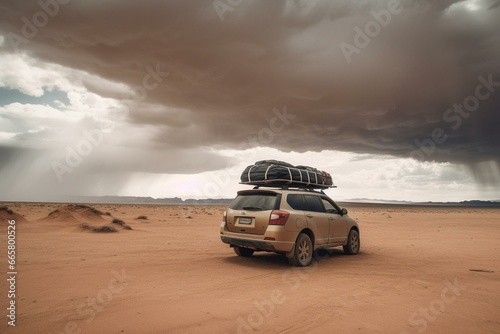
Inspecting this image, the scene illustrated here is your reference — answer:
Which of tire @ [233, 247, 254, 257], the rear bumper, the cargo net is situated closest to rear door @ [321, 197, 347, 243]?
the cargo net

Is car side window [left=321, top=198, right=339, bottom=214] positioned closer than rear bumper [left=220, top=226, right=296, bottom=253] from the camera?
No

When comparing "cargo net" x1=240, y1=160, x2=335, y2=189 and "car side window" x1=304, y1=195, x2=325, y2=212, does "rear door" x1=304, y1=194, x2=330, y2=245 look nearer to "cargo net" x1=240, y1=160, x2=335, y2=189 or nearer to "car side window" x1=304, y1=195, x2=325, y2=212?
"car side window" x1=304, y1=195, x2=325, y2=212

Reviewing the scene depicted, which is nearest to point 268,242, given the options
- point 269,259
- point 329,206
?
point 269,259

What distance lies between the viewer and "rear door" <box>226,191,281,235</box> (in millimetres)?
8156

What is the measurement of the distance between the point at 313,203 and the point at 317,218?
485 millimetres

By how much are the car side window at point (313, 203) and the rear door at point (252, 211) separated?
1131mm

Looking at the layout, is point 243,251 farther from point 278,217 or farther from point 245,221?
point 278,217

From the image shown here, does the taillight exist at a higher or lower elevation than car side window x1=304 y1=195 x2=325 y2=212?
lower

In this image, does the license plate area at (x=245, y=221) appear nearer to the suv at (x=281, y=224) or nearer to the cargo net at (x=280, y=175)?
the suv at (x=281, y=224)

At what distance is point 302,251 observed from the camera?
332 inches

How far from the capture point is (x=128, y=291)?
19.1 ft

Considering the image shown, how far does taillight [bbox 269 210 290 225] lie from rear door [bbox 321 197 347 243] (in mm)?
2123

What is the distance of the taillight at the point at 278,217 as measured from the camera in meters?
7.96

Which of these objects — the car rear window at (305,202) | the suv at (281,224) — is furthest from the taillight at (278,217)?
the car rear window at (305,202)
